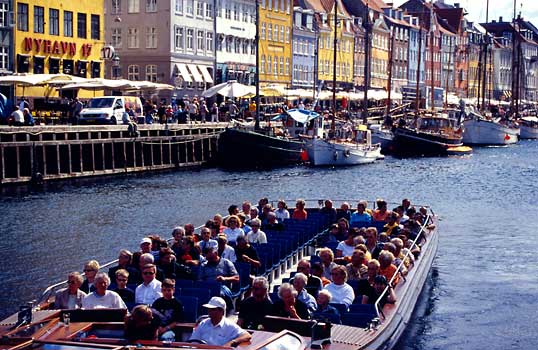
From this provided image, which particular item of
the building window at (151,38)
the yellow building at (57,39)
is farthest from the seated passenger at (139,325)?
the building window at (151,38)

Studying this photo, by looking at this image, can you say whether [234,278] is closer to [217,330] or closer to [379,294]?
[379,294]

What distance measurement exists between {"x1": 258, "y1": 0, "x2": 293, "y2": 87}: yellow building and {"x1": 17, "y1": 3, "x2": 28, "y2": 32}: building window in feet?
110

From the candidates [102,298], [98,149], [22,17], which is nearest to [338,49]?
[22,17]

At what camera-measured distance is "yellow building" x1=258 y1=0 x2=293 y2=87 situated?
296 ft

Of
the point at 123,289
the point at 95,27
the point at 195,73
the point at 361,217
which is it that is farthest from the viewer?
the point at 195,73

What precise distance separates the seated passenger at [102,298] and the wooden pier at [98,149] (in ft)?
101

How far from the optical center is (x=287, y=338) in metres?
11.7

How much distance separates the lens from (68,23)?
62344mm

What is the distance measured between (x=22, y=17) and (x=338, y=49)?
174 feet

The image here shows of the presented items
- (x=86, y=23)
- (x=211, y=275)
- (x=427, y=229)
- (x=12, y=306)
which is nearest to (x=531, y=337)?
(x=427, y=229)

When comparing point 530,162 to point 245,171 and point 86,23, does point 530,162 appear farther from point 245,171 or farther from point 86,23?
point 86,23

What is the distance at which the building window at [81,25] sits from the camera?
63.4 m

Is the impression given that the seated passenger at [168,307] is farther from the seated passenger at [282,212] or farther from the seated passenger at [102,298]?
the seated passenger at [282,212]

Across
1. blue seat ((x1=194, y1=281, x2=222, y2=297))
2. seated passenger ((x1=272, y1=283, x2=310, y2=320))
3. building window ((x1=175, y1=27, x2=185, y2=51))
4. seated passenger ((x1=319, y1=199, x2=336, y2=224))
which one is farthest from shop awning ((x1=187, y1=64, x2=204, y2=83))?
seated passenger ((x1=272, y1=283, x2=310, y2=320))
